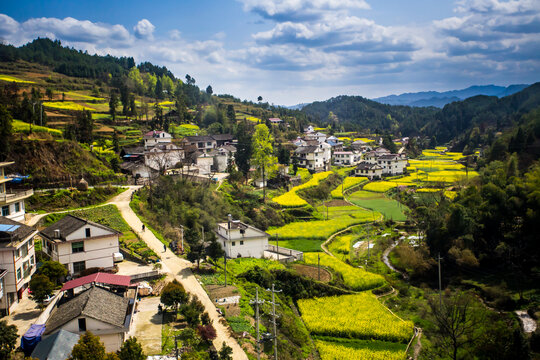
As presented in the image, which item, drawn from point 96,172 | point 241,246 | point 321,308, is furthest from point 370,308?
point 96,172

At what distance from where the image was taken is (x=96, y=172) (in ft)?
114

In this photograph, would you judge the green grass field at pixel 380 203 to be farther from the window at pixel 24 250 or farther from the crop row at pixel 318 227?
the window at pixel 24 250

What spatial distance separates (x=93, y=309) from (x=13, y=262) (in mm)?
4975

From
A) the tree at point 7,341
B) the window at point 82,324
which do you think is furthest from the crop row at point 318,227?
the tree at point 7,341

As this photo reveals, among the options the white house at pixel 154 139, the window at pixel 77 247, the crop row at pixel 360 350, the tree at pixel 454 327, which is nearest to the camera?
the crop row at pixel 360 350

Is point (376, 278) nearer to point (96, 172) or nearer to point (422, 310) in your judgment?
point (422, 310)

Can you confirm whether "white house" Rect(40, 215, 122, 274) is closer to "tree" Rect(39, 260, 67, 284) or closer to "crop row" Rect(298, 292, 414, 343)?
"tree" Rect(39, 260, 67, 284)

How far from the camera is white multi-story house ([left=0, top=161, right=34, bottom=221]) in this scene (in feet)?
77.9

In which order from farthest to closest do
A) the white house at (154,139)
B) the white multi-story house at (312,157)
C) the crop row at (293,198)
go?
1. the white multi-story house at (312,157)
2. the white house at (154,139)
3. the crop row at (293,198)

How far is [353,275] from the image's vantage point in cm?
2777

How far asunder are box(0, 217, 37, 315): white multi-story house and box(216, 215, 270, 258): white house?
1364cm

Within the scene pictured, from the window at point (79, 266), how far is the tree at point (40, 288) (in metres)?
4.40

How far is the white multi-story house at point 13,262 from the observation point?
17453 mm

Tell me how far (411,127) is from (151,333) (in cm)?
13531
